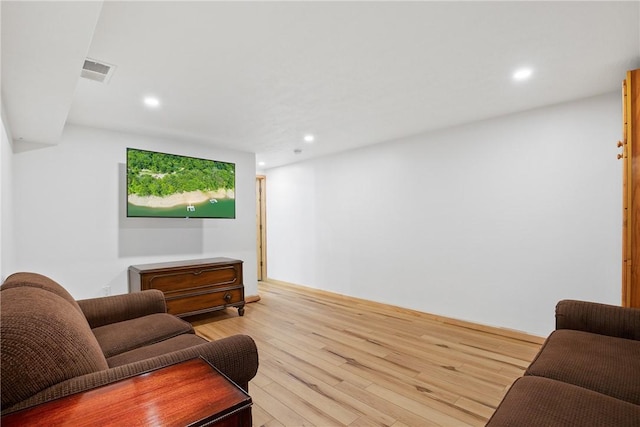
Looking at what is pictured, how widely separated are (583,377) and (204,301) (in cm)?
350

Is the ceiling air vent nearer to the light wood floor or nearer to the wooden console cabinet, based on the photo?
the wooden console cabinet

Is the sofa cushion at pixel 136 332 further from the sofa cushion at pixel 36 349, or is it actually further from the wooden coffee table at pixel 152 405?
the wooden coffee table at pixel 152 405

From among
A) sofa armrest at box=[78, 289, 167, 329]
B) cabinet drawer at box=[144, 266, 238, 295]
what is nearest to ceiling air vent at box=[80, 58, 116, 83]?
sofa armrest at box=[78, 289, 167, 329]

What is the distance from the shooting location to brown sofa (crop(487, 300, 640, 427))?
42.6 inches

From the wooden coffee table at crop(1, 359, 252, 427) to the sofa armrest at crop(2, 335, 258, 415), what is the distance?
29 mm

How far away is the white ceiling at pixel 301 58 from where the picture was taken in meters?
1.57

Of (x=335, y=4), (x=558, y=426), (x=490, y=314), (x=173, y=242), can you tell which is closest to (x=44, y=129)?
(x=173, y=242)

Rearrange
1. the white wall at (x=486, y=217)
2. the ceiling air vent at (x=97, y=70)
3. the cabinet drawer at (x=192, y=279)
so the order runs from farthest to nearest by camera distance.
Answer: the cabinet drawer at (x=192, y=279)
the white wall at (x=486, y=217)
the ceiling air vent at (x=97, y=70)

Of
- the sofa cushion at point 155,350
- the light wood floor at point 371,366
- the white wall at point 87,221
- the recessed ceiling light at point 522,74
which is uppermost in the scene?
the recessed ceiling light at point 522,74

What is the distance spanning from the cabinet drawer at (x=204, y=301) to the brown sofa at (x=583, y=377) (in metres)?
3.27

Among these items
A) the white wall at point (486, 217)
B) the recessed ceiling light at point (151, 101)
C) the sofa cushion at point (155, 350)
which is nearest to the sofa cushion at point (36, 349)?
the sofa cushion at point (155, 350)

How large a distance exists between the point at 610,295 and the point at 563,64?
2.04 metres

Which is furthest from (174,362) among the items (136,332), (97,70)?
(97,70)

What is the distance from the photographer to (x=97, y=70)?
216cm
